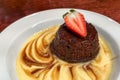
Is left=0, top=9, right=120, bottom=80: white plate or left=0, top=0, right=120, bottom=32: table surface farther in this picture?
left=0, top=0, right=120, bottom=32: table surface

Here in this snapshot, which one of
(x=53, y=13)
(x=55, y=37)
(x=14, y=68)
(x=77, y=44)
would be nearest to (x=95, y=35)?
(x=77, y=44)

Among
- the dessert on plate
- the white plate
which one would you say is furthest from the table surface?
the dessert on plate

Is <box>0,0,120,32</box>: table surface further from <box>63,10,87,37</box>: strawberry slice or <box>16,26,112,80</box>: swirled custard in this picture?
<box>63,10,87,37</box>: strawberry slice

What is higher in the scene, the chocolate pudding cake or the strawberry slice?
the strawberry slice

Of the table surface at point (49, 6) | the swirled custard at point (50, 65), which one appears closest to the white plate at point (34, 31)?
the swirled custard at point (50, 65)

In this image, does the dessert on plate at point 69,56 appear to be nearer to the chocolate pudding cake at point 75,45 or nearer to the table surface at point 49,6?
the chocolate pudding cake at point 75,45

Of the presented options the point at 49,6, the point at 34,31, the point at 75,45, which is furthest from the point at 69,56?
the point at 49,6

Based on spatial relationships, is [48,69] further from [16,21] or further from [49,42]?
[16,21]

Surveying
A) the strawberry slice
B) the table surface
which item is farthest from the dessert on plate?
the table surface
